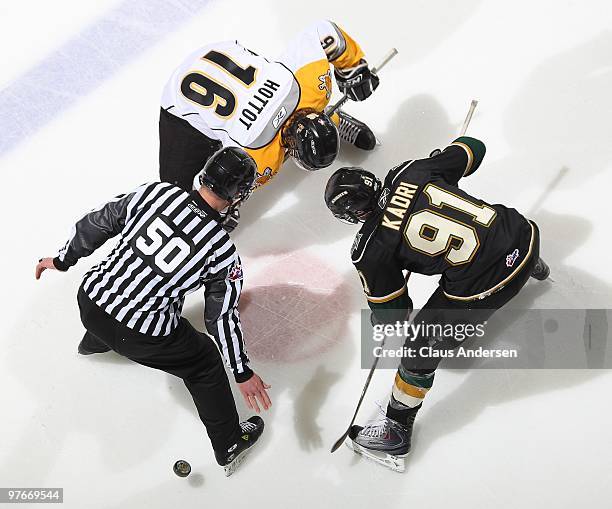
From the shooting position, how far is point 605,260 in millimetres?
3320

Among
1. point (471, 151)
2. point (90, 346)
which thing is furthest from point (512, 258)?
point (90, 346)

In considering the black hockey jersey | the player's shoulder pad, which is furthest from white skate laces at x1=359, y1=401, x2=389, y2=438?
the player's shoulder pad

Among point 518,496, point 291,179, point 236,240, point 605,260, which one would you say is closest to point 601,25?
point 605,260

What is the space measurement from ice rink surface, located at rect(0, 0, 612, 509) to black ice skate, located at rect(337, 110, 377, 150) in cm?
8

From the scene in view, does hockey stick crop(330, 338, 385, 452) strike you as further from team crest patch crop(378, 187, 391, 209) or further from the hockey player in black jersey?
team crest patch crop(378, 187, 391, 209)

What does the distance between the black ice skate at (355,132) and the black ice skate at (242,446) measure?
131cm

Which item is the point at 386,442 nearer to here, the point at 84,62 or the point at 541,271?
the point at 541,271

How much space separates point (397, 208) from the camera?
2.61m

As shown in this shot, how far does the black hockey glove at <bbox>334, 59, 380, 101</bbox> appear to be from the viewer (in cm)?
336

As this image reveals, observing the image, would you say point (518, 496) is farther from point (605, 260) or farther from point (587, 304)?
point (605, 260)

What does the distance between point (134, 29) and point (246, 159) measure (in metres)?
1.83

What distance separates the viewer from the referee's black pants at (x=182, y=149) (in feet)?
10.6

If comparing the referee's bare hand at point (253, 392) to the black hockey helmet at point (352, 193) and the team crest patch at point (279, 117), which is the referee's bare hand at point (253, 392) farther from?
the team crest patch at point (279, 117)

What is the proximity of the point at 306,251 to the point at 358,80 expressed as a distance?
0.75 m
